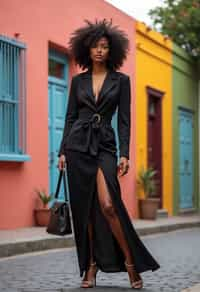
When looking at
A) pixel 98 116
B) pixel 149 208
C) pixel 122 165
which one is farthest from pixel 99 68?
pixel 149 208

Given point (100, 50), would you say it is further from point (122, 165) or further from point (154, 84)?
point (154, 84)

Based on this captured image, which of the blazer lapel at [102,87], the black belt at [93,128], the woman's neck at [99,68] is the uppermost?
the woman's neck at [99,68]

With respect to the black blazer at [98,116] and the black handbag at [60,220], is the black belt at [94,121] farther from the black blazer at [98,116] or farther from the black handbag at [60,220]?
the black handbag at [60,220]

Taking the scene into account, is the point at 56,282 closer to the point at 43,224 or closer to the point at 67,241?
the point at 67,241

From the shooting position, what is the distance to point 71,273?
7.26 metres

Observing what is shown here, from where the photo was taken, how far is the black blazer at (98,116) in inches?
225

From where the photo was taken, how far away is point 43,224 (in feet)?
40.2

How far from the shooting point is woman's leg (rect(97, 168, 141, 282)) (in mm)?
5606

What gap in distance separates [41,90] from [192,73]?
9.41 metres

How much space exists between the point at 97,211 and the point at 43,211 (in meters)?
6.57

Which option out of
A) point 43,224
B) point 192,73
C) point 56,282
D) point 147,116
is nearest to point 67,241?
point 43,224

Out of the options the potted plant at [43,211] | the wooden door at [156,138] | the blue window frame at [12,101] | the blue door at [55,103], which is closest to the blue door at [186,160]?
the wooden door at [156,138]

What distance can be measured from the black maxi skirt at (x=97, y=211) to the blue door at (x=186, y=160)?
1477cm

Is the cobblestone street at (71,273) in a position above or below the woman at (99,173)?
below
